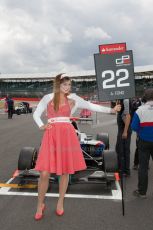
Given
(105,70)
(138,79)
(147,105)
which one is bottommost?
(147,105)

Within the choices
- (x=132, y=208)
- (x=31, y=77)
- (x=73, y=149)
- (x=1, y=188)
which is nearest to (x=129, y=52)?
(x=73, y=149)

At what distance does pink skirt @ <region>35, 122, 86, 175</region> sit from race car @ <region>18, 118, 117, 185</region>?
116 centimetres

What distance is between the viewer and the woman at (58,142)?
402 centimetres

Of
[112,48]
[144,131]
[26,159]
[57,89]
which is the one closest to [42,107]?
[57,89]

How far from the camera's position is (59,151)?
402cm

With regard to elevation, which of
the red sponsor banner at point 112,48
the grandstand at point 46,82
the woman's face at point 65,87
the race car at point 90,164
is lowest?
the race car at point 90,164

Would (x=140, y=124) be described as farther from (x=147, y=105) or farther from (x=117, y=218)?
(x=117, y=218)

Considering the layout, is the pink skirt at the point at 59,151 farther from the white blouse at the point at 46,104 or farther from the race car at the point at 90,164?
the race car at the point at 90,164

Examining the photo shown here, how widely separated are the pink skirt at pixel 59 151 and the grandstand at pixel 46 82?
154ft

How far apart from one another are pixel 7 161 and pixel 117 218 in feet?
13.7

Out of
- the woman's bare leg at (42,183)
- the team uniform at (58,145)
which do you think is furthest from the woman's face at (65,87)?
the woman's bare leg at (42,183)

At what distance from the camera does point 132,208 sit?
454cm

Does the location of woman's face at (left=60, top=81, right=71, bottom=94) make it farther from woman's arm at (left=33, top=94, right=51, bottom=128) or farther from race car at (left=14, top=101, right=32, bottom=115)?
race car at (left=14, top=101, right=32, bottom=115)

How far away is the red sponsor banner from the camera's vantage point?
14.6 feet
